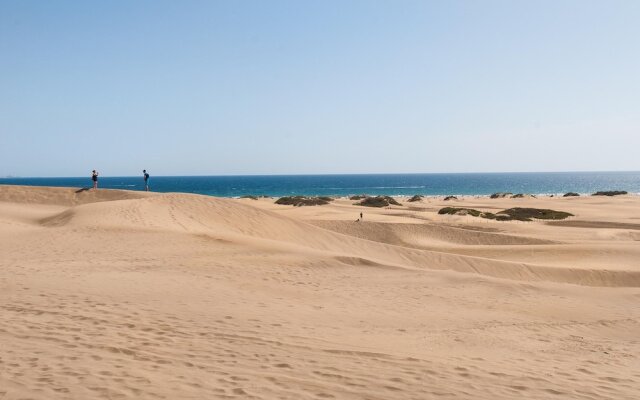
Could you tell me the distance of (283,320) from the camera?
8641 mm

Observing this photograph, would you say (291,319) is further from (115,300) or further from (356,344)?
(115,300)

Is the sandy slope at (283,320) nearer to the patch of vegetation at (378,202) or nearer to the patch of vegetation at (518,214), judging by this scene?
the patch of vegetation at (518,214)

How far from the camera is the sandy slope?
5867 mm

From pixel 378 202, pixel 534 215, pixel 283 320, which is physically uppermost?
pixel 378 202

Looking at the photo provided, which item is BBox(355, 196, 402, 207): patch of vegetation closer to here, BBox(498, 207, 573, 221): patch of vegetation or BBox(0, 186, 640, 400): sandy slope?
BBox(498, 207, 573, 221): patch of vegetation

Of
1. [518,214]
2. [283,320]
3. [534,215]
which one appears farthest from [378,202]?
[283,320]

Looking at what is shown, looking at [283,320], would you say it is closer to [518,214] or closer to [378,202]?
[518,214]

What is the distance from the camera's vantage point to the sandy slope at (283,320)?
587 centimetres

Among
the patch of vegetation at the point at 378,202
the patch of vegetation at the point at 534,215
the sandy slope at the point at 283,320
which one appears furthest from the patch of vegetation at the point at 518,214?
the sandy slope at the point at 283,320

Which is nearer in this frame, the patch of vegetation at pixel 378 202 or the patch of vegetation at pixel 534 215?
the patch of vegetation at pixel 534 215

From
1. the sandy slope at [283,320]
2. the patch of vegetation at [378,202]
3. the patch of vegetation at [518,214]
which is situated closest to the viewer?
the sandy slope at [283,320]

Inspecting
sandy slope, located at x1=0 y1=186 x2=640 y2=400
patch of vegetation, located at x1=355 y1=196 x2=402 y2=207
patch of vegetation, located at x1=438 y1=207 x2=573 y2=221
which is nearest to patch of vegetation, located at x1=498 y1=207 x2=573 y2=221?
patch of vegetation, located at x1=438 y1=207 x2=573 y2=221

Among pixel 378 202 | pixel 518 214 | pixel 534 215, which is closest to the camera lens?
pixel 534 215

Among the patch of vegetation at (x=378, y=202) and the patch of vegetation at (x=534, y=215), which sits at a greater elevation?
the patch of vegetation at (x=378, y=202)
